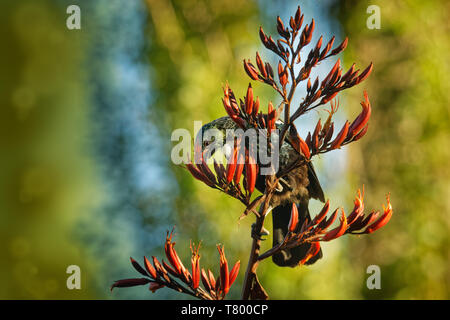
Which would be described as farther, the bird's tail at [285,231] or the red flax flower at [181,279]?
the bird's tail at [285,231]

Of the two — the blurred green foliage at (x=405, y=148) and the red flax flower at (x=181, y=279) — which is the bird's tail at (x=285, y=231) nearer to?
the red flax flower at (x=181, y=279)

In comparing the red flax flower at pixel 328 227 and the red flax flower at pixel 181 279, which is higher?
the red flax flower at pixel 328 227

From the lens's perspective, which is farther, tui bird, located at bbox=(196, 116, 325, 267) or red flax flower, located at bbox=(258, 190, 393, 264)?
tui bird, located at bbox=(196, 116, 325, 267)

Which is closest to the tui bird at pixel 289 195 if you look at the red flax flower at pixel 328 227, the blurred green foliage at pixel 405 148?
the red flax flower at pixel 328 227

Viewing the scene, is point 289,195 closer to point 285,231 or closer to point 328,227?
point 285,231

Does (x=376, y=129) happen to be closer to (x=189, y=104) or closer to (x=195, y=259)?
(x=189, y=104)

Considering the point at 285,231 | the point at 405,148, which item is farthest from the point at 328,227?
the point at 405,148

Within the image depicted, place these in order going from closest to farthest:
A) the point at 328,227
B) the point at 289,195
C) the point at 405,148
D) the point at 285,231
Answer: the point at 328,227 < the point at 289,195 < the point at 285,231 < the point at 405,148

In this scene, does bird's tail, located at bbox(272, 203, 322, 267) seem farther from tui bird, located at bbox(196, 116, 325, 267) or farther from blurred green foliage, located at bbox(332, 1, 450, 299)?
blurred green foliage, located at bbox(332, 1, 450, 299)

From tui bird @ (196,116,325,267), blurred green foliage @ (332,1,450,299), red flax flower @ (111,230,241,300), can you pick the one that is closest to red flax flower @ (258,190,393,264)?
red flax flower @ (111,230,241,300)

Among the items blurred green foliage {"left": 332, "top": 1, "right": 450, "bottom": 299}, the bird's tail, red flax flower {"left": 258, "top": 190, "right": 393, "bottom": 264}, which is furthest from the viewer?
blurred green foliage {"left": 332, "top": 1, "right": 450, "bottom": 299}

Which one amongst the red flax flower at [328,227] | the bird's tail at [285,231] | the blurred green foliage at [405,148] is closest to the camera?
the red flax flower at [328,227]

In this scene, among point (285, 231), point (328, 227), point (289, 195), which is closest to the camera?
point (328, 227)

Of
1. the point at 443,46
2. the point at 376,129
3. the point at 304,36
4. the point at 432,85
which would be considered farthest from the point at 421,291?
the point at 304,36
